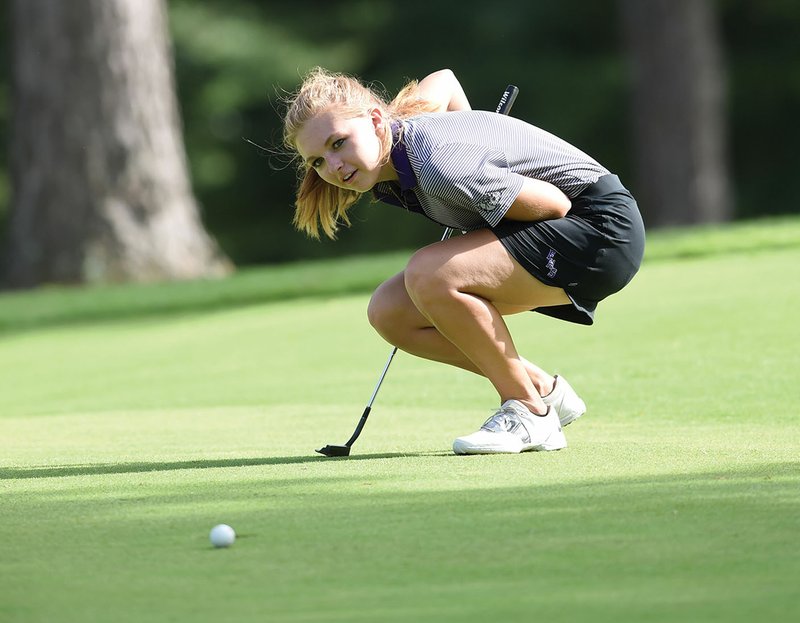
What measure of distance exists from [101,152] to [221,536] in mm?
11171

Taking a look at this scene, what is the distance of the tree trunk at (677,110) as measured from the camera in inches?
814

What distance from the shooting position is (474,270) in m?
4.71

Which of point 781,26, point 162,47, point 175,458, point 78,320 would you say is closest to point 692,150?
point 781,26

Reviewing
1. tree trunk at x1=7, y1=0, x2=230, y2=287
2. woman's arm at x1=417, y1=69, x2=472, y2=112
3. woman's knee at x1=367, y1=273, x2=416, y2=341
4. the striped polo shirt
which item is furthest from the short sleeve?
tree trunk at x1=7, y1=0, x2=230, y2=287

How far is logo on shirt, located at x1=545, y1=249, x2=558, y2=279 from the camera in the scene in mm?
4789

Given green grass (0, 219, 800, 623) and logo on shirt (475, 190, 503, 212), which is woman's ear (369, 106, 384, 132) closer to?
logo on shirt (475, 190, 503, 212)

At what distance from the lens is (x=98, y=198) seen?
13945 mm

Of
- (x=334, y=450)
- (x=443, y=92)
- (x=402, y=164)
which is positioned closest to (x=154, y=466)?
(x=334, y=450)

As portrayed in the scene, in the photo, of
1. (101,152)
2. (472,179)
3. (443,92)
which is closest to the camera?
(472,179)

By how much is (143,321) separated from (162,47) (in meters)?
4.29

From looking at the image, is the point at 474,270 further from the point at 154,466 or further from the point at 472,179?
the point at 154,466

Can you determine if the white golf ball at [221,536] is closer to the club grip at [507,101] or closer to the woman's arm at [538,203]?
the woman's arm at [538,203]

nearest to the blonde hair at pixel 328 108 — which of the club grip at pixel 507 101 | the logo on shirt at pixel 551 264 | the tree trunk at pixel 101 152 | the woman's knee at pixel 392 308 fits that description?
the woman's knee at pixel 392 308

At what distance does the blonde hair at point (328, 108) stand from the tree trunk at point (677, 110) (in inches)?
637
